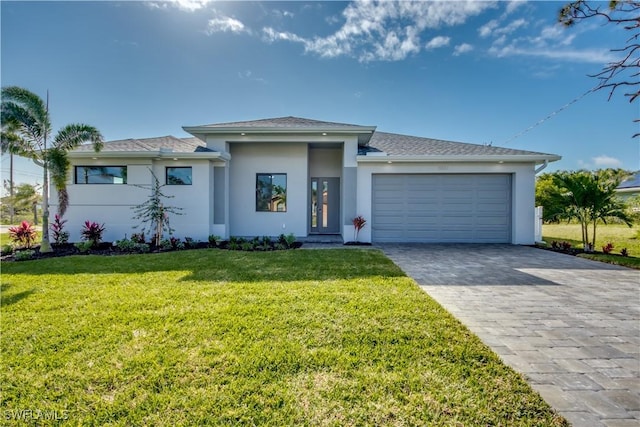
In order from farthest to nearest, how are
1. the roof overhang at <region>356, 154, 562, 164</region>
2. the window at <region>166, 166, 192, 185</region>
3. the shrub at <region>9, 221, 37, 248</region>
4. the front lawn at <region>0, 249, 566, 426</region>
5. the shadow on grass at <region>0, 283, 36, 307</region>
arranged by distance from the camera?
1. the window at <region>166, 166, 192, 185</region>
2. the roof overhang at <region>356, 154, 562, 164</region>
3. the shrub at <region>9, 221, 37, 248</region>
4. the shadow on grass at <region>0, 283, 36, 307</region>
5. the front lawn at <region>0, 249, 566, 426</region>

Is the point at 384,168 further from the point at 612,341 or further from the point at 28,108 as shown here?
the point at 28,108

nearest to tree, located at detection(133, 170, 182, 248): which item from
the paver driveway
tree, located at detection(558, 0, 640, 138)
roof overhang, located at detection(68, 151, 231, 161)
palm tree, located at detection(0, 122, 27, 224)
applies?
roof overhang, located at detection(68, 151, 231, 161)

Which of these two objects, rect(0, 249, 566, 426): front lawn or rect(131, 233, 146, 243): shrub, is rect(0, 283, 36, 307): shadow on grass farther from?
rect(131, 233, 146, 243): shrub

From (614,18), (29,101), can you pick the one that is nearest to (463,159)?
(614,18)

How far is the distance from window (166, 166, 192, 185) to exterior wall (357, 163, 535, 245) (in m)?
6.41

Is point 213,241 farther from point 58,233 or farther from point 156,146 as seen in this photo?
point 58,233

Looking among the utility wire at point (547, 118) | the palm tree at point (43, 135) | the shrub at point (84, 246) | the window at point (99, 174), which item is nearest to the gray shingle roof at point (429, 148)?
the utility wire at point (547, 118)

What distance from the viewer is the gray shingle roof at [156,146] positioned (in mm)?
10047

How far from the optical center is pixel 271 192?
38.9ft

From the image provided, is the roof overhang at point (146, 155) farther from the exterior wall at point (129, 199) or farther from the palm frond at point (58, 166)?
the palm frond at point (58, 166)

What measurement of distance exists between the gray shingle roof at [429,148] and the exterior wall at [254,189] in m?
3.26

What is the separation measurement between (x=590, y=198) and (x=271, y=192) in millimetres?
11220

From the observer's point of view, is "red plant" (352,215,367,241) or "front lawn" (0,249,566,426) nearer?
"front lawn" (0,249,566,426)

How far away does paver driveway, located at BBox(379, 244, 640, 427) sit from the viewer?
85.7 inches
